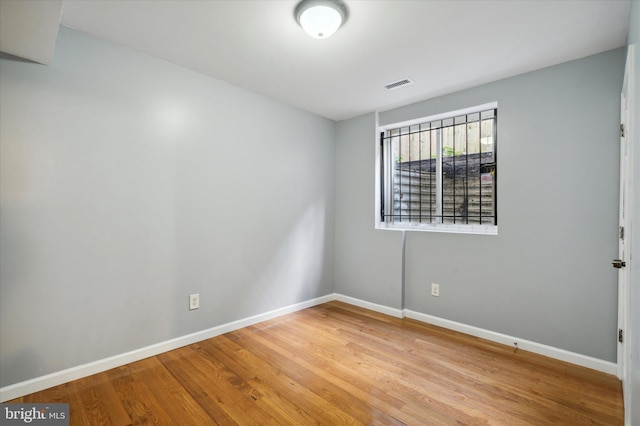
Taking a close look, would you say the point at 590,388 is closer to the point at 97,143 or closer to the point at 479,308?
the point at 479,308

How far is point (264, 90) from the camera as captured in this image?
3.22m

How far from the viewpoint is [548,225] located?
2.58 metres

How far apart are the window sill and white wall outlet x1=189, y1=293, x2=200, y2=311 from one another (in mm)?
2181

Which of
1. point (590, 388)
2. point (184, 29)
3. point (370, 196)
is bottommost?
point (590, 388)

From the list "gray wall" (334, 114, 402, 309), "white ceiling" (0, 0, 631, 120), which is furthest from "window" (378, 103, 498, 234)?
"white ceiling" (0, 0, 631, 120)

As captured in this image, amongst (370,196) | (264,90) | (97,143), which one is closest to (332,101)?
(264,90)

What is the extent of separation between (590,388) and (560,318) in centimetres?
55

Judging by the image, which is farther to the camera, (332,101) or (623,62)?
(332,101)

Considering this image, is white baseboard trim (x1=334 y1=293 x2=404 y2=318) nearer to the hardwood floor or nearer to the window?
the hardwood floor

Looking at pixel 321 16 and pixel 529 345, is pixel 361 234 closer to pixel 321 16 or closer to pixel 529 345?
pixel 529 345

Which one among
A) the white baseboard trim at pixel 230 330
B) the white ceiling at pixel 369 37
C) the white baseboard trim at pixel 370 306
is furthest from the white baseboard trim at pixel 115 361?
the white ceiling at pixel 369 37

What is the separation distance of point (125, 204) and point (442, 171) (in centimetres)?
308
